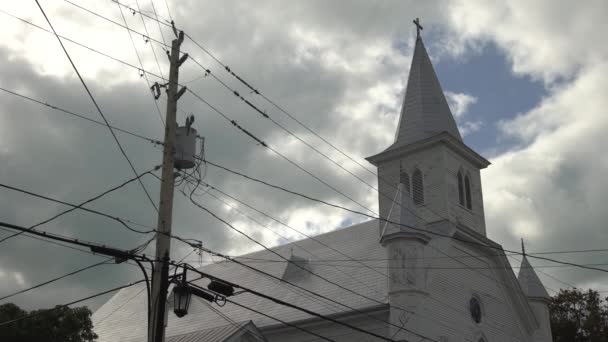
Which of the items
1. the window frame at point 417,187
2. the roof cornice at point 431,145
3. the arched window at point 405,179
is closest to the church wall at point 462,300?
the window frame at point 417,187

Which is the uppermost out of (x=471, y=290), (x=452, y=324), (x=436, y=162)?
(x=436, y=162)

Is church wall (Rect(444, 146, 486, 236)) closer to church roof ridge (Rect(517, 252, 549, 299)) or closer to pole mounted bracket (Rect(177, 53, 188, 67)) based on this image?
church roof ridge (Rect(517, 252, 549, 299))

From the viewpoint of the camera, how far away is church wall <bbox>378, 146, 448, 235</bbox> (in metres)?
35.7

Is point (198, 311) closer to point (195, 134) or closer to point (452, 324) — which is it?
point (452, 324)

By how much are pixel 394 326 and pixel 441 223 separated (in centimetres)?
674

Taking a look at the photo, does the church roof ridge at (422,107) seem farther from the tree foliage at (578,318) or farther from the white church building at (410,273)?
the tree foliage at (578,318)

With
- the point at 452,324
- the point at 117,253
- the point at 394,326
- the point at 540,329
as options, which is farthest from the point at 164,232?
the point at 540,329

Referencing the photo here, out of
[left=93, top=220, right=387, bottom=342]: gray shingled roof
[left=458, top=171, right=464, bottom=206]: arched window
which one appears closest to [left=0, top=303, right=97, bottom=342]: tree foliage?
[left=93, top=220, right=387, bottom=342]: gray shingled roof

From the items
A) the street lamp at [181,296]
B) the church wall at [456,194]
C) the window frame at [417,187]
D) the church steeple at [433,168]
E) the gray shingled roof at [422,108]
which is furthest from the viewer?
the gray shingled roof at [422,108]

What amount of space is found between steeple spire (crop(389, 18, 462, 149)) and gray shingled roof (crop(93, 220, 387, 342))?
500 cm

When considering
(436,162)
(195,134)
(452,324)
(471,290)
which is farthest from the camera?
(436,162)

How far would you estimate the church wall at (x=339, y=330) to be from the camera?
3092cm

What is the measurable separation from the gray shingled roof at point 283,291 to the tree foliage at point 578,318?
20.8 metres

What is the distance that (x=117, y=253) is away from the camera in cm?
1562
